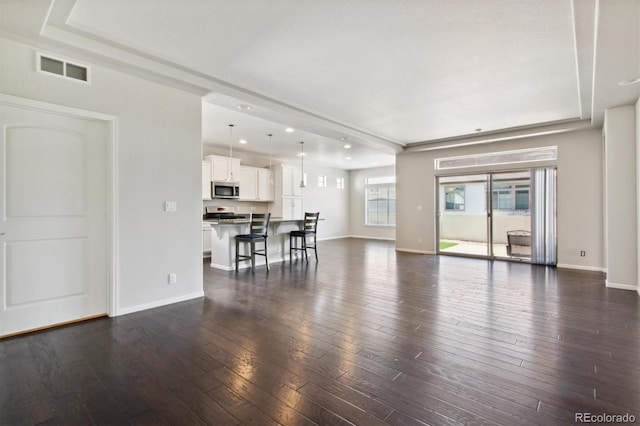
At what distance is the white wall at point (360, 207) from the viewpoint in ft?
36.6

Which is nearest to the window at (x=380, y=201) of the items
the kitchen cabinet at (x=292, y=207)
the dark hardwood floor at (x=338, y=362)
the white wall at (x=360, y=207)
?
the white wall at (x=360, y=207)

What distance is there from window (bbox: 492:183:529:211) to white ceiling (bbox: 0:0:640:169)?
5.74 ft

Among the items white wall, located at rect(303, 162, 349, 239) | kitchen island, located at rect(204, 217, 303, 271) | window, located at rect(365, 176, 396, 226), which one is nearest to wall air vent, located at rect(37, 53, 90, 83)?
kitchen island, located at rect(204, 217, 303, 271)

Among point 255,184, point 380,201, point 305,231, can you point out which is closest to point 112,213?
point 305,231

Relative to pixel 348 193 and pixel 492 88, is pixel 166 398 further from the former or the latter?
pixel 348 193

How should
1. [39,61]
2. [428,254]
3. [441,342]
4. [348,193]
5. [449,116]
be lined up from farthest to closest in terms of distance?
[348,193], [428,254], [449,116], [39,61], [441,342]

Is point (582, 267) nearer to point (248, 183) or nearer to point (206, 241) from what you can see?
point (248, 183)

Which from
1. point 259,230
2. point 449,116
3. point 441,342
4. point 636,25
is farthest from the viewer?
point 259,230

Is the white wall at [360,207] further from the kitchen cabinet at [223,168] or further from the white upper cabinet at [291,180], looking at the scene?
the kitchen cabinet at [223,168]

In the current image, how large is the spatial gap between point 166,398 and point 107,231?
84.4 inches

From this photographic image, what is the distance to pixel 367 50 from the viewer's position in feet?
10.0

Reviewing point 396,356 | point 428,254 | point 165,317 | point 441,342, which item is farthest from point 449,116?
point 165,317

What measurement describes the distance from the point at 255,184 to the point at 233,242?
3293 mm

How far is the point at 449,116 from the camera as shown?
5230 mm
